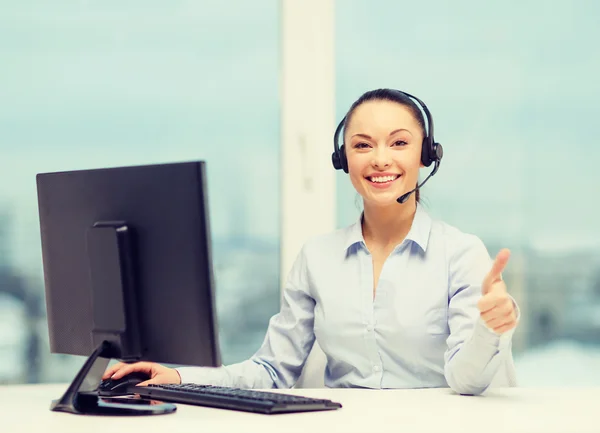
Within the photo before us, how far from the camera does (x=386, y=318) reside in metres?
1.79

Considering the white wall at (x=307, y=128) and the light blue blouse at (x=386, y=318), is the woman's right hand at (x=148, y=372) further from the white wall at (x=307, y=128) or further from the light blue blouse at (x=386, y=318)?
the white wall at (x=307, y=128)

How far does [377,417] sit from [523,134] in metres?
1.58

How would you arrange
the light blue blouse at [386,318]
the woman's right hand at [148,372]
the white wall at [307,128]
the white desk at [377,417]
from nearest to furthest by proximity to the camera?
the white desk at [377,417] < the woman's right hand at [148,372] < the light blue blouse at [386,318] < the white wall at [307,128]

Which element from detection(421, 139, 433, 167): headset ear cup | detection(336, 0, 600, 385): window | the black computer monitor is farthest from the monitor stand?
detection(336, 0, 600, 385): window

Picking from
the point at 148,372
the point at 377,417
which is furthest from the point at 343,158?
the point at 377,417

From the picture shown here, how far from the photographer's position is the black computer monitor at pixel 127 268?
48.3 inches

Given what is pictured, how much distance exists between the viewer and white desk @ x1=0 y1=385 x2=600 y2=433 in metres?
1.15

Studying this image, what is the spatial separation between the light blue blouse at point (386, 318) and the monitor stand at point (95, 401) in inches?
12.4

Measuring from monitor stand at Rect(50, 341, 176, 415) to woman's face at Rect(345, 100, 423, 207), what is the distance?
756 mm

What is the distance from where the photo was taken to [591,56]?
257 cm

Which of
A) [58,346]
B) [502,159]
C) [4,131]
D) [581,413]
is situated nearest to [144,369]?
[58,346]

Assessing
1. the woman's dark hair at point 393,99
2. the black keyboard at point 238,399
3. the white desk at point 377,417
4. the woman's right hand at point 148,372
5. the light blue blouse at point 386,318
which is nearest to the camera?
the white desk at point 377,417

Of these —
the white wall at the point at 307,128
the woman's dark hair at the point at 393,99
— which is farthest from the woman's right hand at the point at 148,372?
the white wall at the point at 307,128

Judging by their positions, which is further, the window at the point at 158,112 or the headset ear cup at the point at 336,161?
the window at the point at 158,112
